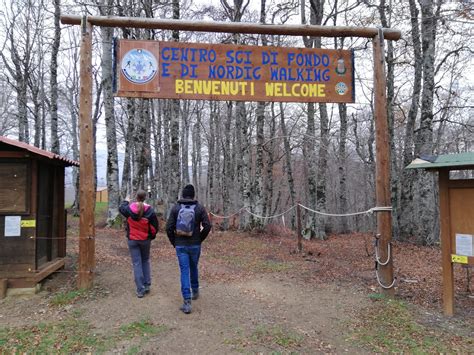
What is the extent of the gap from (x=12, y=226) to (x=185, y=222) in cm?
327

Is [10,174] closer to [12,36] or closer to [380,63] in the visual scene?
[380,63]

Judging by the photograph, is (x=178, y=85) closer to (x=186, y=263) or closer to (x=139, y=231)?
(x=139, y=231)

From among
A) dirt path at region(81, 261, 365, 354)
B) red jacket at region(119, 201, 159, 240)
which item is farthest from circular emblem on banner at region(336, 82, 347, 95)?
red jacket at region(119, 201, 159, 240)

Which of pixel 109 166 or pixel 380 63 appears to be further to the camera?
pixel 109 166

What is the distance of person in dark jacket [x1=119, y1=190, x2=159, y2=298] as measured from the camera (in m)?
6.48

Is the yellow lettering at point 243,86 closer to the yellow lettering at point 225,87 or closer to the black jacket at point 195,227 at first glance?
the yellow lettering at point 225,87

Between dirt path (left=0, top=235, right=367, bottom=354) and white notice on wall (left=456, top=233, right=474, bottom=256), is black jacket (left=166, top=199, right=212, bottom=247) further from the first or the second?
white notice on wall (left=456, top=233, right=474, bottom=256)

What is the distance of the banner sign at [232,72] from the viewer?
7.39m

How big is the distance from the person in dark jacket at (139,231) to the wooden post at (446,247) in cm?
488

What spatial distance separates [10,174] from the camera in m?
6.84

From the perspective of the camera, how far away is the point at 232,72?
25.1ft

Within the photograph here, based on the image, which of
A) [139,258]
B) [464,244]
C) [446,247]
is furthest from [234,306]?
[464,244]

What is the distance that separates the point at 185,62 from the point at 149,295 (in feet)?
14.5

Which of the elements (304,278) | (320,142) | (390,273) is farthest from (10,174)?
(320,142)
